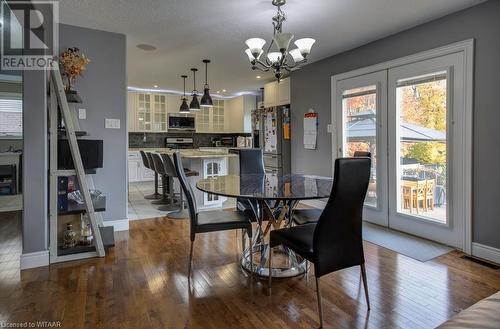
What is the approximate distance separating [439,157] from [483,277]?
48.6 inches

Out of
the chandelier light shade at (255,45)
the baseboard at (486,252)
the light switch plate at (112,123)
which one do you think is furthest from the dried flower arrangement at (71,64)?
the baseboard at (486,252)

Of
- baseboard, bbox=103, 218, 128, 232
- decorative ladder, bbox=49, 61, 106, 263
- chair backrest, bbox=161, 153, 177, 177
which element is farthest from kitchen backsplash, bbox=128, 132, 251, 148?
decorative ladder, bbox=49, 61, 106, 263

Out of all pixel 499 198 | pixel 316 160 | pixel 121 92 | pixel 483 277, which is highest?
pixel 121 92

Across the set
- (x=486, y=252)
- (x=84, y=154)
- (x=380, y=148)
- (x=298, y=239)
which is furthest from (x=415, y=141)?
(x=84, y=154)

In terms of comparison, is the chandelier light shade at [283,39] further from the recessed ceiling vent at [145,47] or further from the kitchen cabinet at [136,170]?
the kitchen cabinet at [136,170]

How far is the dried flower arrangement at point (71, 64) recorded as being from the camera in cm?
300

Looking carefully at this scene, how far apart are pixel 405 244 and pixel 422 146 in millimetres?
1071

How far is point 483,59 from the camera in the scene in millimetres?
2656

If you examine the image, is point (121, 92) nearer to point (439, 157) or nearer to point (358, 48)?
point (358, 48)

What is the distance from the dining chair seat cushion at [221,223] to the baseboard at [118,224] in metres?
1.62

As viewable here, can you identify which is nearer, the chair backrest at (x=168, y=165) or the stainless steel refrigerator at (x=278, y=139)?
the chair backrest at (x=168, y=165)

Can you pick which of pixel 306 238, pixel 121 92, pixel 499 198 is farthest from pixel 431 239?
pixel 121 92

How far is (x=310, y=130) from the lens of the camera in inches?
187

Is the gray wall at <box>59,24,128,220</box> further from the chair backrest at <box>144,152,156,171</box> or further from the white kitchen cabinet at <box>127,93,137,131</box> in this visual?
the white kitchen cabinet at <box>127,93,137,131</box>
